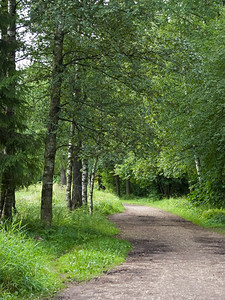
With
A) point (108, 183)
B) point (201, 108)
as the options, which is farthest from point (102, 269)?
point (108, 183)

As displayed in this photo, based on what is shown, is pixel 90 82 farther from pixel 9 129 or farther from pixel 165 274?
pixel 165 274

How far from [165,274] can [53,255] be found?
289 centimetres

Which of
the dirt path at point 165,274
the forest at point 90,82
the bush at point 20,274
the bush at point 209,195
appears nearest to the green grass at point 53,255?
the bush at point 20,274

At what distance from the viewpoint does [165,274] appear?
7148mm

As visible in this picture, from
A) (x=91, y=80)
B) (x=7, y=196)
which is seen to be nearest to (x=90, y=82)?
(x=91, y=80)

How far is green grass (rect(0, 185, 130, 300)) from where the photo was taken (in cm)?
561

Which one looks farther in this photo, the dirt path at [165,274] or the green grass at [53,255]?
the dirt path at [165,274]

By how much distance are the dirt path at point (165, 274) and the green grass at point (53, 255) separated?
0.36m

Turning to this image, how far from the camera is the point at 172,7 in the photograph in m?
16.7

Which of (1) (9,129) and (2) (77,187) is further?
(2) (77,187)

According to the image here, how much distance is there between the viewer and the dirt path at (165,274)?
5.73 m

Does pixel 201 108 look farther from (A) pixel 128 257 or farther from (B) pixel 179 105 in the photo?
(A) pixel 128 257

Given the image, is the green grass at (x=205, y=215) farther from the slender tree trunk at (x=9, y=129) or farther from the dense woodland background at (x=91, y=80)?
the slender tree trunk at (x=9, y=129)

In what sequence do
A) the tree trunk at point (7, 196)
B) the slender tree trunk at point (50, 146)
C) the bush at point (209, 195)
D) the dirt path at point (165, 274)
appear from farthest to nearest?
the bush at point (209, 195), the slender tree trunk at point (50, 146), the tree trunk at point (7, 196), the dirt path at point (165, 274)
